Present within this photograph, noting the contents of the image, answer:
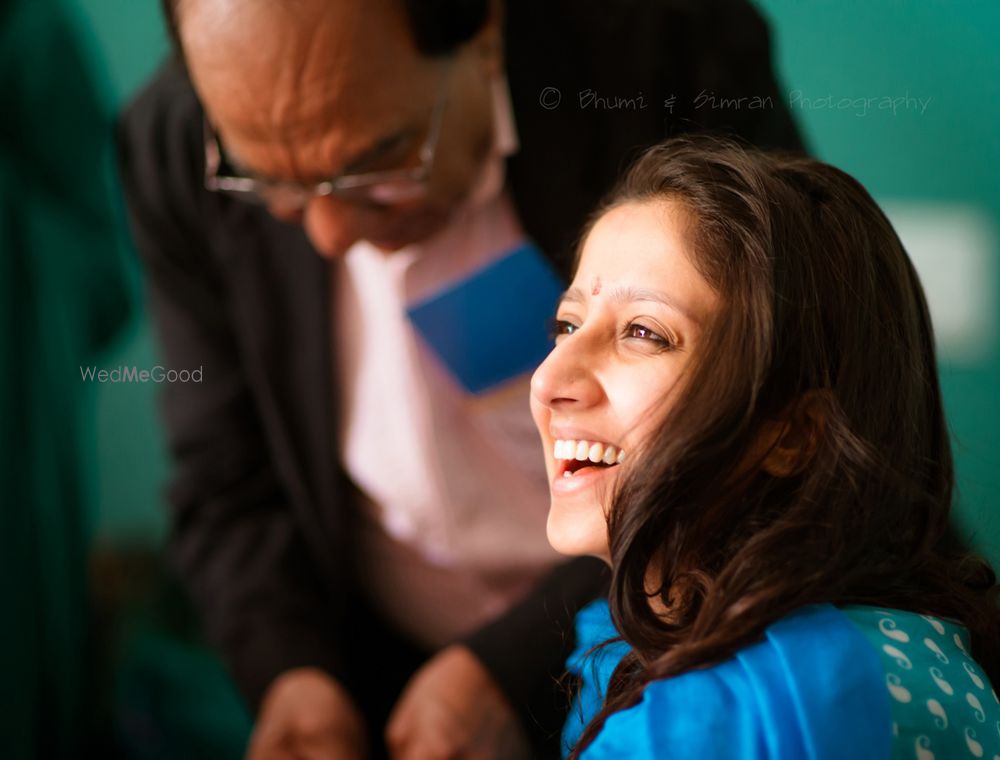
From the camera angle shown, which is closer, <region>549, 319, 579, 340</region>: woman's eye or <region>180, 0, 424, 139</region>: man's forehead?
<region>549, 319, 579, 340</region>: woman's eye

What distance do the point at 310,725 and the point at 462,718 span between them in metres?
0.16

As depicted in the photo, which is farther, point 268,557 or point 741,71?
point 268,557

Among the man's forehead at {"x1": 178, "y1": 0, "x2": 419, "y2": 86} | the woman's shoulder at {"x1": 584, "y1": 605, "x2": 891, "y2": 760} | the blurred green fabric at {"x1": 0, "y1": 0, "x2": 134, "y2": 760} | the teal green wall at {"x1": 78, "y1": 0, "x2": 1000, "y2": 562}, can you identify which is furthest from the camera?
the blurred green fabric at {"x1": 0, "y1": 0, "x2": 134, "y2": 760}

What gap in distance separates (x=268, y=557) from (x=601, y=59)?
615mm

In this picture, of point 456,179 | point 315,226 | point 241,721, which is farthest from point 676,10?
point 241,721

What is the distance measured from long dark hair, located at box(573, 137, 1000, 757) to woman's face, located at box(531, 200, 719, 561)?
0.01 metres

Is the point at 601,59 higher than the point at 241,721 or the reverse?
higher

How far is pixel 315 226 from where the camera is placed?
2.99 ft

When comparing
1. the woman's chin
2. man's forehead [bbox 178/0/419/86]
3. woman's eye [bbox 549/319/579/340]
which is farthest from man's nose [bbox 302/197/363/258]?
the woman's chin

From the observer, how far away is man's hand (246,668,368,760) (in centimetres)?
103

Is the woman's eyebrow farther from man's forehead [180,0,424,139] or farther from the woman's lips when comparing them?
man's forehead [180,0,424,139]

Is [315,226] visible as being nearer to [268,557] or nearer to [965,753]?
[268,557]

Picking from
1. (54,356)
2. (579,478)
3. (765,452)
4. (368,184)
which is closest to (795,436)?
(765,452)

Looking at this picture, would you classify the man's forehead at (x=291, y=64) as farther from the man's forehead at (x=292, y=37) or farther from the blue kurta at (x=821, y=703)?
the blue kurta at (x=821, y=703)
